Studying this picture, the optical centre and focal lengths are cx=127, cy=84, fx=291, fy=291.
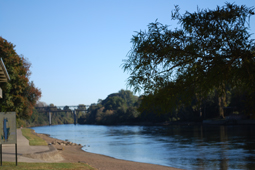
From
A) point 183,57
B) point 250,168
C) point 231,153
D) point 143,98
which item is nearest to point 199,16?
point 183,57

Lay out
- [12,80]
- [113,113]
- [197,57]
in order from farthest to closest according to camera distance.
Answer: [113,113]
[12,80]
[197,57]

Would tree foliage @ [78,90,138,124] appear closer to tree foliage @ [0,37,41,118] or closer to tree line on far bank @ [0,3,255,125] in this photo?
tree foliage @ [0,37,41,118]

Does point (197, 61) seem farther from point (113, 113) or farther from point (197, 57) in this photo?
point (113, 113)

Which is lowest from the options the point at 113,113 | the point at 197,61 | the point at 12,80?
the point at 113,113

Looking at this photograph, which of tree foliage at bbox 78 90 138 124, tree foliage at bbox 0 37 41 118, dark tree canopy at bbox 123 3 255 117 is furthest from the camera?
tree foliage at bbox 78 90 138 124

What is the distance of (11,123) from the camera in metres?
11.5

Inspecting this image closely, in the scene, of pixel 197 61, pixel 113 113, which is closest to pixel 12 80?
pixel 197 61

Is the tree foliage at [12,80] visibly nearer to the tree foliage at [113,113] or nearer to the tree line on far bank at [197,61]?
the tree line on far bank at [197,61]

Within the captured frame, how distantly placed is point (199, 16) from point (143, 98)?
239cm

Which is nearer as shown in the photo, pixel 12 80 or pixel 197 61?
pixel 197 61

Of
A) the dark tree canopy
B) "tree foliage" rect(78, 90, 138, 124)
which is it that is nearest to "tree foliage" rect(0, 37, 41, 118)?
the dark tree canopy

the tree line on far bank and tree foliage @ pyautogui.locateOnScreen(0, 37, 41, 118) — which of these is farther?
tree foliage @ pyautogui.locateOnScreen(0, 37, 41, 118)

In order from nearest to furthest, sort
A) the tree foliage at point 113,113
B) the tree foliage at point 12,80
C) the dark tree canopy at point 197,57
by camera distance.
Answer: the dark tree canopy at point 197,57
the tree foliage at point 12,80
the tree foliage at point 113,113

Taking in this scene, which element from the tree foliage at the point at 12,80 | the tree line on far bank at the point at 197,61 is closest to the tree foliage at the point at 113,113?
the tree foliage at the point at 12,80
